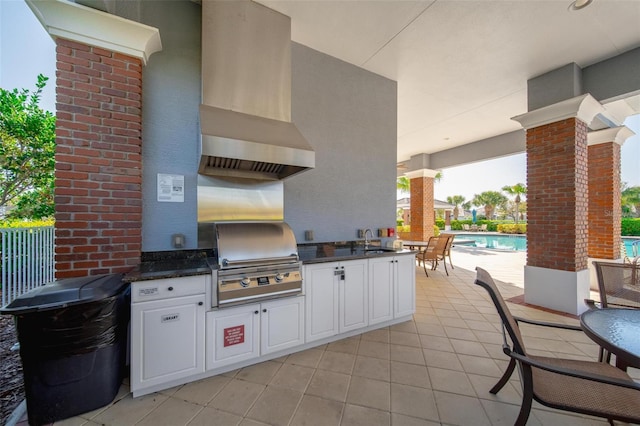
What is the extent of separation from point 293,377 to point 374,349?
88cm

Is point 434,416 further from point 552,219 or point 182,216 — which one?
point 552,219

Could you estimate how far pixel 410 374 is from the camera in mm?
2115

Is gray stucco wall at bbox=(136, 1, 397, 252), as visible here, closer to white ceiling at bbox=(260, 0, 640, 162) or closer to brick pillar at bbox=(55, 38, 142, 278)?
brick pillar at bbox=(55, 38, 142, 278)

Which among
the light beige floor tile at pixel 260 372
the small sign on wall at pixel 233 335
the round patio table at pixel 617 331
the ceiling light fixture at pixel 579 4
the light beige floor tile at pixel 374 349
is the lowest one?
the light beige floor tile at pixel 374 349

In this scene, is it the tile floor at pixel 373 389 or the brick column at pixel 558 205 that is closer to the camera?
the tile floor at pixel 373 389

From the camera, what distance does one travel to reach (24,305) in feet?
4.92

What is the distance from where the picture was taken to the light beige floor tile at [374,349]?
2.42 metres

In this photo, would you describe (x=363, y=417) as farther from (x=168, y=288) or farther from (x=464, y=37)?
(x=464, y=37)

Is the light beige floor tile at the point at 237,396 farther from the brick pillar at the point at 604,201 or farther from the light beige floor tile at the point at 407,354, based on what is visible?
the brick pillar at the point at 604,201

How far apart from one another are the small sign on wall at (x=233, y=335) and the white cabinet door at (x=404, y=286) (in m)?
1.80

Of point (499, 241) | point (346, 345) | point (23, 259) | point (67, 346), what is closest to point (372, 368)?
point (346, 345)

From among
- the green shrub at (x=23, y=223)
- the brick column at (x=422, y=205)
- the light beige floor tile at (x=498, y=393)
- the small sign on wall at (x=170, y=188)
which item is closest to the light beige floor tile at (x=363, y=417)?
the light beige floor tile at (x=498, y=393)

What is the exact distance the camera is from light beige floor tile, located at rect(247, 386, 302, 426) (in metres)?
1.65

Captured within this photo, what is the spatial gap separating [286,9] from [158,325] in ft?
10.5
